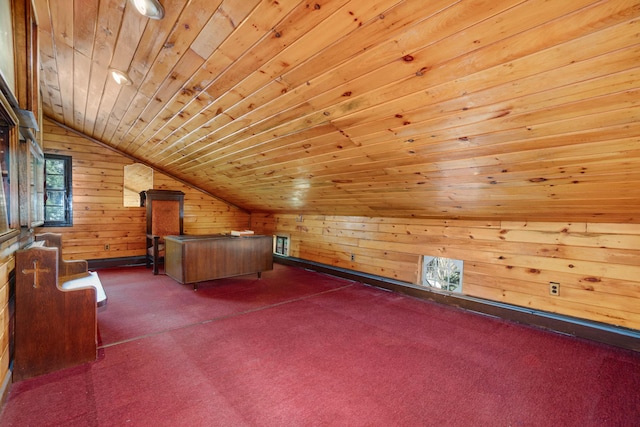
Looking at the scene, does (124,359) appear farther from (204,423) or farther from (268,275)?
(268,275)

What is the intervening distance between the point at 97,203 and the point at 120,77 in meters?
3.54

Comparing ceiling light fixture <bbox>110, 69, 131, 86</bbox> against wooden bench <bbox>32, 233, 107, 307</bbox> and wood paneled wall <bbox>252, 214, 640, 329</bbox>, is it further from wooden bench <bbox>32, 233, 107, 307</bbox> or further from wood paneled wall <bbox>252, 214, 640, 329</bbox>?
wood paneled wall <bbox>252, 214, 640, 329</bbox>

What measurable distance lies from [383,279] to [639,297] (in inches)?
94.8

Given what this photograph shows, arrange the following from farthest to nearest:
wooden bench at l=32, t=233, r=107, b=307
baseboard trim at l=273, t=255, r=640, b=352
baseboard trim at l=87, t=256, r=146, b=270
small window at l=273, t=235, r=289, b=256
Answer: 1. small window at l=273, t=235, r=289, b=256
2. baseboard trim at l=87, t=256, r=146, b=270
3. wooden bench at l=32, t=233, r=107, b=307
4. baseboard trim at l=273, t=255, r=640, b=352

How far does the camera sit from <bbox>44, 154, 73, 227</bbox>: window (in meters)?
4.43

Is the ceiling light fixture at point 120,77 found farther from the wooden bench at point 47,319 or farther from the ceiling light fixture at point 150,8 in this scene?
the wooden bench at point 47,319

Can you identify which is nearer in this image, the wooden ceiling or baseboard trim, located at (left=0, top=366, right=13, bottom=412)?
the wooden ceiling

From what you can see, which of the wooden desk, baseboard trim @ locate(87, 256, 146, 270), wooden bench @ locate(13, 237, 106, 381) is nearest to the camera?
wooden bench @ locate(13, 237, 106, 381)

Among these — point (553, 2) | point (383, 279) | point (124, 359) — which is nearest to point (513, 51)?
point (553, 2)

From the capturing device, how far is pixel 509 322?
9.34ft

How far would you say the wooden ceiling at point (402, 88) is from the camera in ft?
3.88

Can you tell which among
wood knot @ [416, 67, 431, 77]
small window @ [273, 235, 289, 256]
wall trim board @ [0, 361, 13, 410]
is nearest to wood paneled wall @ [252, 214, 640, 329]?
small window @ [273, 235, 289, 256]

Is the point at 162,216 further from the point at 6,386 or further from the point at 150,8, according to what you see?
the point at 150,8

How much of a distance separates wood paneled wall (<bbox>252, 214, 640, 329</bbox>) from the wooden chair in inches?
127
